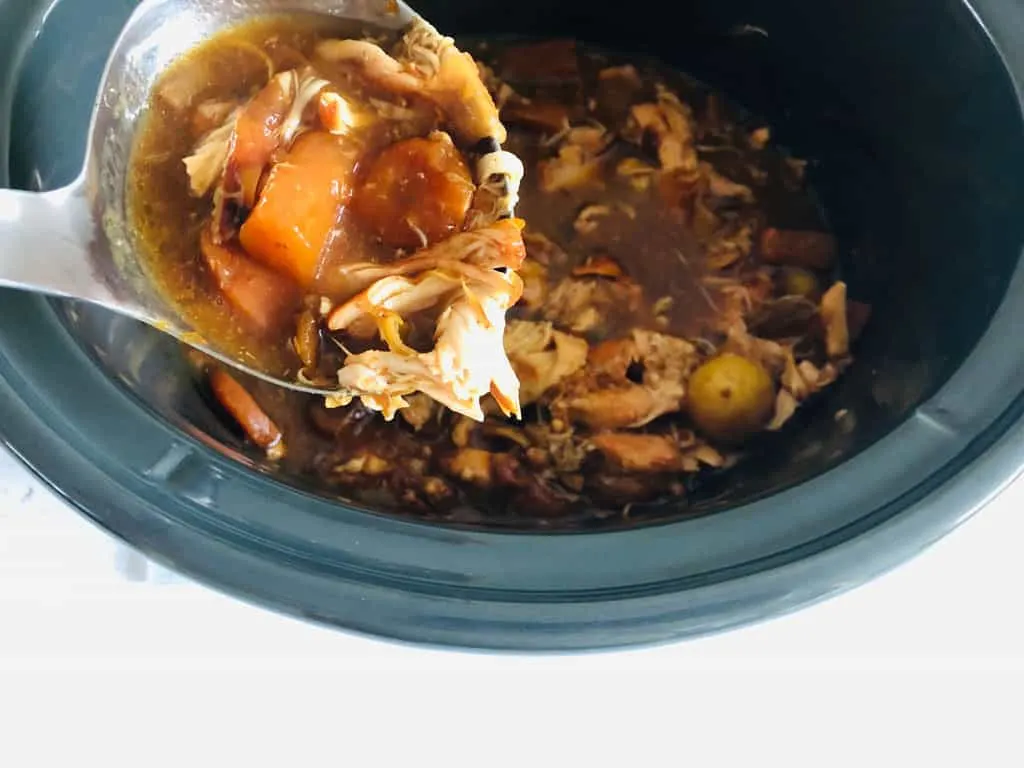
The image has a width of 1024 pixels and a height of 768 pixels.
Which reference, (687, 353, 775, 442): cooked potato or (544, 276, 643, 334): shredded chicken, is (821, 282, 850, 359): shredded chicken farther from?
(544, 276, 643, 334): shredded chicken

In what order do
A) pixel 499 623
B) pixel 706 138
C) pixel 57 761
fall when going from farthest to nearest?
pixel 706 138
pixel 57 761
pixel 499 623

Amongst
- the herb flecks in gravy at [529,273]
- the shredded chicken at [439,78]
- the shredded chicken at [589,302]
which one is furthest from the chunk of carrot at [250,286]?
the shredded chicken at [589,302]

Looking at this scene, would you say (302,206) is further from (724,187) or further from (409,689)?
(724,187)

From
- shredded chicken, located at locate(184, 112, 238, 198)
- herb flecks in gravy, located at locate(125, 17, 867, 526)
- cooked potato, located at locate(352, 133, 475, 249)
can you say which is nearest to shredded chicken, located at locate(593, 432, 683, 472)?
herb flecks in gravy, located at locate(125, 17, 867, 526)

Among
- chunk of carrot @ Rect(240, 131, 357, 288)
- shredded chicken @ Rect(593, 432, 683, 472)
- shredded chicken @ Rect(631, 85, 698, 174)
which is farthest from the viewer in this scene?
shredded chicken @ Rect(631, 85, 698, 174)

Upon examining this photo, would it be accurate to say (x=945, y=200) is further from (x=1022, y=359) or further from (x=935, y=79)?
(x=1022, y=359)

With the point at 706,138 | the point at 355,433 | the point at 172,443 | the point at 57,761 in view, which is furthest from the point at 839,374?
the point at 57,761

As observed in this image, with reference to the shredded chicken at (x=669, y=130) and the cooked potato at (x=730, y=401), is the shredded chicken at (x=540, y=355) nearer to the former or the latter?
the cooked potato at (x=730, y=401)
